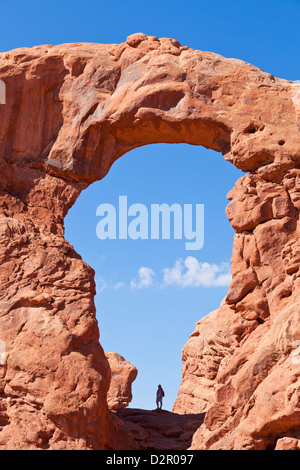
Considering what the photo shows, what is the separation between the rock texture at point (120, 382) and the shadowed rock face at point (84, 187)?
501cm

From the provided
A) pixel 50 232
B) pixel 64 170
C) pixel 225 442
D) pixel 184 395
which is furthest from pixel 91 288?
pixel 184 395

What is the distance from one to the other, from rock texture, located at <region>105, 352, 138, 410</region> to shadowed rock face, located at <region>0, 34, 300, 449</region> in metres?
5.01

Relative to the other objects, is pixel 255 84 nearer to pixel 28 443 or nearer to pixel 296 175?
pixel 296 175

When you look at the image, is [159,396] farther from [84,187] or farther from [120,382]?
[84,187]

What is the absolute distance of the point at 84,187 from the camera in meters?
17.6

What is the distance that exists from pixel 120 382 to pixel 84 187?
275 inches

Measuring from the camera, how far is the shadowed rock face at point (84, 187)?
1374 cm
